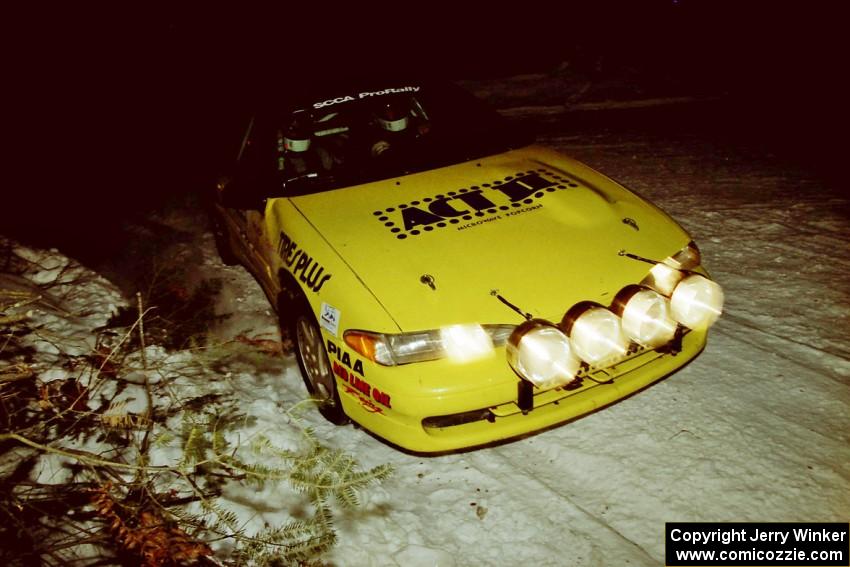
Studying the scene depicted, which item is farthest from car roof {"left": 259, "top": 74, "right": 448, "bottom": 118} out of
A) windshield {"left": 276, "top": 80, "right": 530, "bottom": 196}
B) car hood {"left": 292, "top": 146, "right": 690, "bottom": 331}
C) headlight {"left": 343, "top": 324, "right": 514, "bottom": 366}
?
headlight {"left": 343, "top": 324, "right": 514, "bottom": 366}

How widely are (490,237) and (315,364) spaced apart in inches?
45.8

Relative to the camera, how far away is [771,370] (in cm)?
308

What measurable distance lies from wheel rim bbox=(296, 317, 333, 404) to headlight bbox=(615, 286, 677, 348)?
55.1 inches

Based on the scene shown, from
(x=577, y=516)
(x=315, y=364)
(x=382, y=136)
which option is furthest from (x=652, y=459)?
(x=382, y=136)

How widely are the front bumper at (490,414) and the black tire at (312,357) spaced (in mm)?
437

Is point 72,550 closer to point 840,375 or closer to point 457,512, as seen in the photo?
point 457,512

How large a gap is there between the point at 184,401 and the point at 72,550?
920mm

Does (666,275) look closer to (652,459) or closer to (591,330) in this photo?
(591,330)

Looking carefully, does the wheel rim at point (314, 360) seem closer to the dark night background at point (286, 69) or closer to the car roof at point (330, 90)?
the car roof at point (330, 90)

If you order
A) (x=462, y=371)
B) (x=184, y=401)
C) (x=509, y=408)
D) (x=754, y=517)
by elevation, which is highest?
(x=462, y=371)

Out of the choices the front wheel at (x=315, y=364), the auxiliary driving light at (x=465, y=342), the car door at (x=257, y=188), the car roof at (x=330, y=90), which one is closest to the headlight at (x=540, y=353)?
the auxiliary driving light at (x=465, y=342)

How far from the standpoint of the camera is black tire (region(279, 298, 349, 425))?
2879mm

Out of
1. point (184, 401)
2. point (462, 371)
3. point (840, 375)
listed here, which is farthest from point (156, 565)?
point (840, 375)

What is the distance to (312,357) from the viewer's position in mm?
3111
